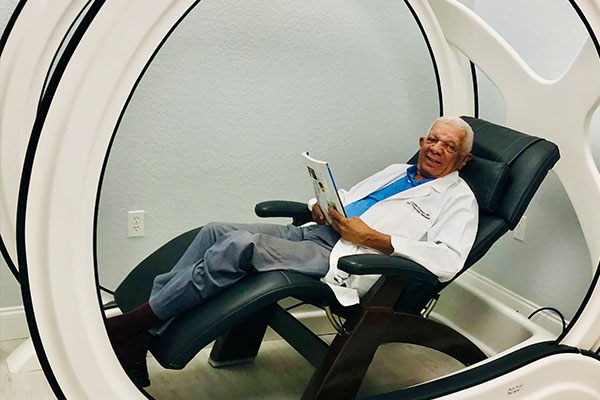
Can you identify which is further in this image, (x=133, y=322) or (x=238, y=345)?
(x=238, y=345)

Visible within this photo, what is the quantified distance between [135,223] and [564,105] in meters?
1.80

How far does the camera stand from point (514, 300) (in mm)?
3350

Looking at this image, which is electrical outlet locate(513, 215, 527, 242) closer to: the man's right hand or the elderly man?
the elderly man

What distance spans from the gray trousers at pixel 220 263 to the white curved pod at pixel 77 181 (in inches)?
18.3

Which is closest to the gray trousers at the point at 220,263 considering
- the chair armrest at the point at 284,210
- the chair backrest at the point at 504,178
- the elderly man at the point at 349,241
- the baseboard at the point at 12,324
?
the elderly man at the point at 349,241

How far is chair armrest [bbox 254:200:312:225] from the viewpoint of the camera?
290 centimetres

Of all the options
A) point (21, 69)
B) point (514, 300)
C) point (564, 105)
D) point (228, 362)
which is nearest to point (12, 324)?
point (228, 362)

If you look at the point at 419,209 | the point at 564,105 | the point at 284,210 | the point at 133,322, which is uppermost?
the point at 564,105

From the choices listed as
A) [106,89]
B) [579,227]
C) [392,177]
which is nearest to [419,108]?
[392,177]

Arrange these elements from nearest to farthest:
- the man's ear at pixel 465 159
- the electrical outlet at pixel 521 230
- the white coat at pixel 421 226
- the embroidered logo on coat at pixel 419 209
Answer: the white coat at pixel 421 226
the embroidered logo on coat at pixel 419 209
the man's ear at pixel 465 159
the electrical outlet at pixel 521 230

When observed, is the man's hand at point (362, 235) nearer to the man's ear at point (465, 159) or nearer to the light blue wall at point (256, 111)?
the man's ear at point (465, 159)

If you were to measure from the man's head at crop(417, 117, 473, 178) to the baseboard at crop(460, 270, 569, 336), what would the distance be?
0.67 meters

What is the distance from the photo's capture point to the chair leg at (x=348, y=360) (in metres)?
2.36

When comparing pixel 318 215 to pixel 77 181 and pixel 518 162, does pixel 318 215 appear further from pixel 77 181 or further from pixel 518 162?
pixel 77 181
